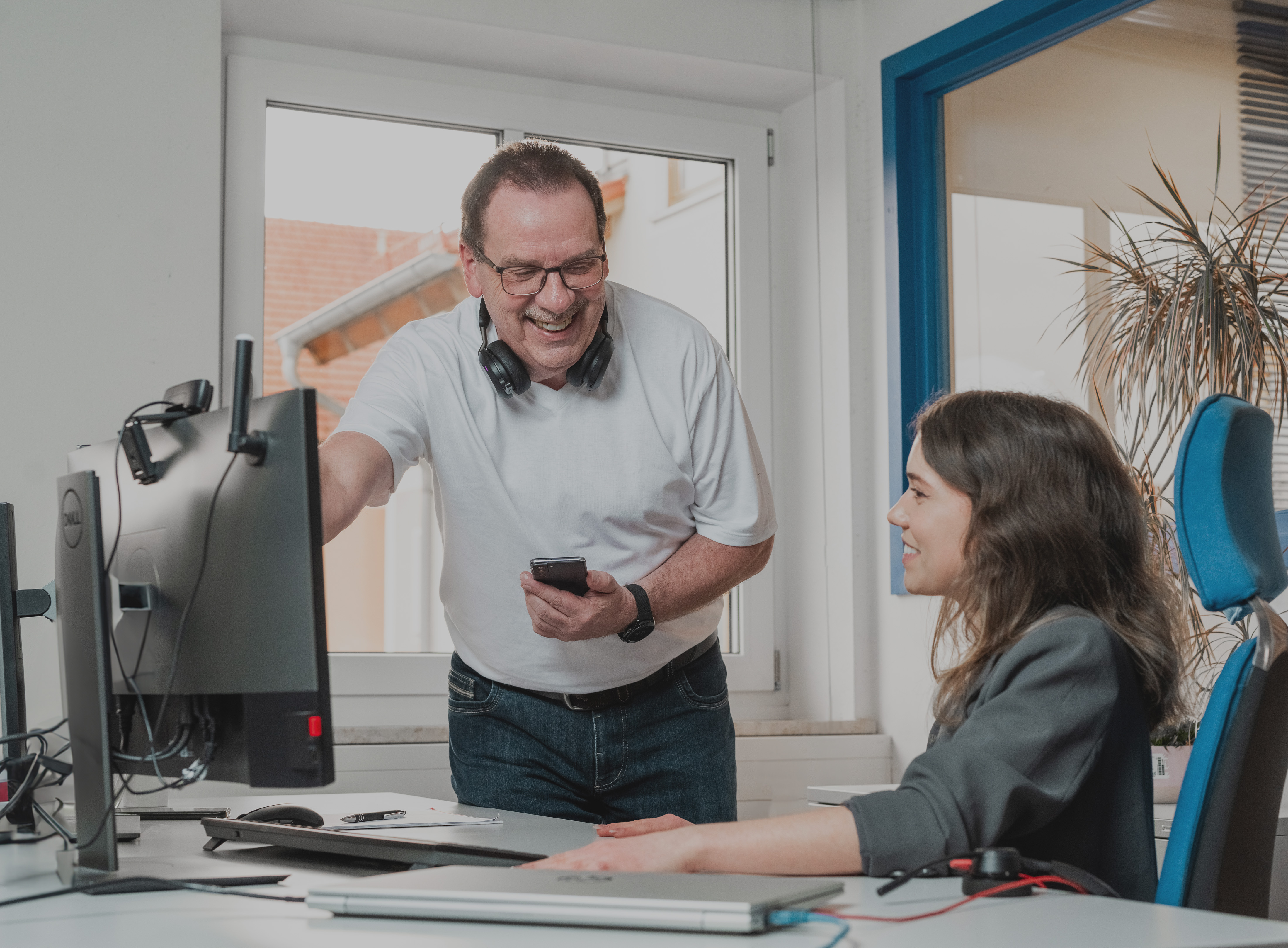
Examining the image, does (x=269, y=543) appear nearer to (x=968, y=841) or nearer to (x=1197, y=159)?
(x=968, y=841)

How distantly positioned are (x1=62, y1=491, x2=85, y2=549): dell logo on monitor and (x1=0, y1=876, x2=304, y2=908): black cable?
307mm

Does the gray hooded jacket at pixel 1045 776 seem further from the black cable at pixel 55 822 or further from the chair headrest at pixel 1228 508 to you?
the black cable at pixel 55 822

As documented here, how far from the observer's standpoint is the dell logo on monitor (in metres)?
1.15

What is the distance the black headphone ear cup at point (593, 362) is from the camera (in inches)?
73.2

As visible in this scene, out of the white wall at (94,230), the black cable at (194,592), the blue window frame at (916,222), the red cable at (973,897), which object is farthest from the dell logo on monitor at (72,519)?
the blue window frame at (916,222)

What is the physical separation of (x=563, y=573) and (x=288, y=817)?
443 millimetres

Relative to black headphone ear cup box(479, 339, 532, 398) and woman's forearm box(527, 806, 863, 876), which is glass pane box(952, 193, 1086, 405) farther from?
woman's forearm box(527, 806, 863, 876)

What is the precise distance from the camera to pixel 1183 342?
7.99ft

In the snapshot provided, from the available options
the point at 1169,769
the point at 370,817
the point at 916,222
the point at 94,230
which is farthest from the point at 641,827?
the point at 916,222

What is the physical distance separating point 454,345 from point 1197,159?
1693 mm

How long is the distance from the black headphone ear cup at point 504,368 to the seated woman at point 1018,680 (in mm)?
611

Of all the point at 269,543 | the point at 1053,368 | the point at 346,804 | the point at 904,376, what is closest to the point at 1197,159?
the point at 1053,368

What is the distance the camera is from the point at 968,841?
1.07 m

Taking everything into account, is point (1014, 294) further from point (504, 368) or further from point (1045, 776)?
point (1045, 776)
